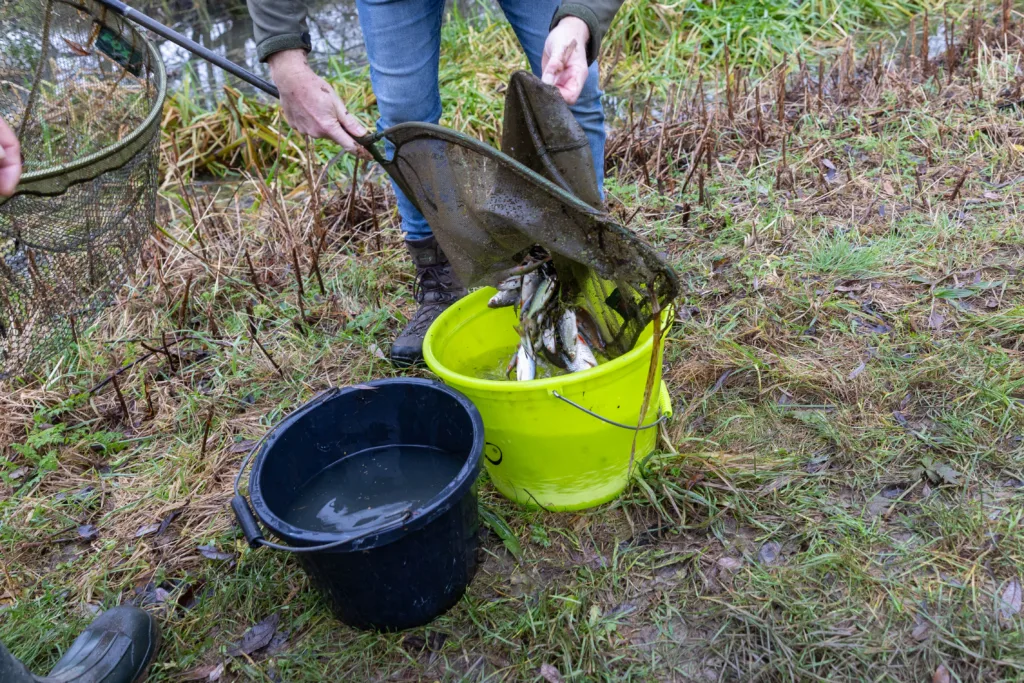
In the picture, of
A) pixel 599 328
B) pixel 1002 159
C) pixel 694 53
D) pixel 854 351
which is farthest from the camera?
pixel 694 53

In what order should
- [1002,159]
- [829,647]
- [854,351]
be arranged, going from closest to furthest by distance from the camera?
[829,647] < [854,351] < [1002,159]

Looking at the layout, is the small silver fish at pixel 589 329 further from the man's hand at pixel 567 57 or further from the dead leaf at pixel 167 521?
the dead leaf at pixel 167 521

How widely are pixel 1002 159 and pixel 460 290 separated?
270 cm

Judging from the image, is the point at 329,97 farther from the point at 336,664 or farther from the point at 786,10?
the point at 786,10

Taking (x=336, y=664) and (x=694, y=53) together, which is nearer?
(x=336, y=664)

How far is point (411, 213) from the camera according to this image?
9.18 feet

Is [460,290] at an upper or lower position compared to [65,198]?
lower

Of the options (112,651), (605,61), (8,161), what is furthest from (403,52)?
(605,61)

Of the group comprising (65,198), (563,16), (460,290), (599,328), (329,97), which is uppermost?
(563,16)

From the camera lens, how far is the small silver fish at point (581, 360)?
2.23 meters

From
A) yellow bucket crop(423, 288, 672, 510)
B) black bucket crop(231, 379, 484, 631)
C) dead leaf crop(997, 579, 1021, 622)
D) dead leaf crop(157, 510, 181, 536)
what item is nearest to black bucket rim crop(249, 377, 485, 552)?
black bucket crop(231, 379, 484, 631)

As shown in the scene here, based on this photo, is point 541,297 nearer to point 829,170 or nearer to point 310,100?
point 310,100

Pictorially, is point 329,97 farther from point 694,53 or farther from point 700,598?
point 694,53

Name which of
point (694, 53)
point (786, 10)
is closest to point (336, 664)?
point (694, 53)
